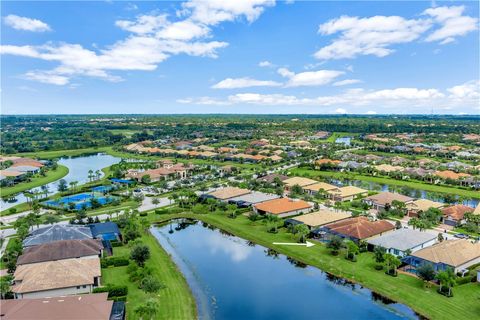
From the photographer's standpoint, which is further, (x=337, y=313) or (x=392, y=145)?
(x=392, y=145)

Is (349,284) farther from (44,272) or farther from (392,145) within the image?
(392,145)

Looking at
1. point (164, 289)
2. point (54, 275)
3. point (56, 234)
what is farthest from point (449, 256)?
point (56, 234)

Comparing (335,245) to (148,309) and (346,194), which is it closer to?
(148,309)

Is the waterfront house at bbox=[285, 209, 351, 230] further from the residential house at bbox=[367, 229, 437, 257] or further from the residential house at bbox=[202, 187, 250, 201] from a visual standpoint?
the residential house at bbox=[202, 187, 250, 201]

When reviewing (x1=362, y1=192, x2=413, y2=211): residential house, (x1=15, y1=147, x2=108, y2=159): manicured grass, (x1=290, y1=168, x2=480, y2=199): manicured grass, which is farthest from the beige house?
(x1=15, y1=147, x2=108, y2=159): manicured grass

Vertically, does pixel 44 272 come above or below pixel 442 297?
above

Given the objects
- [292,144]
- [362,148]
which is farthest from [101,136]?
[362,148]
